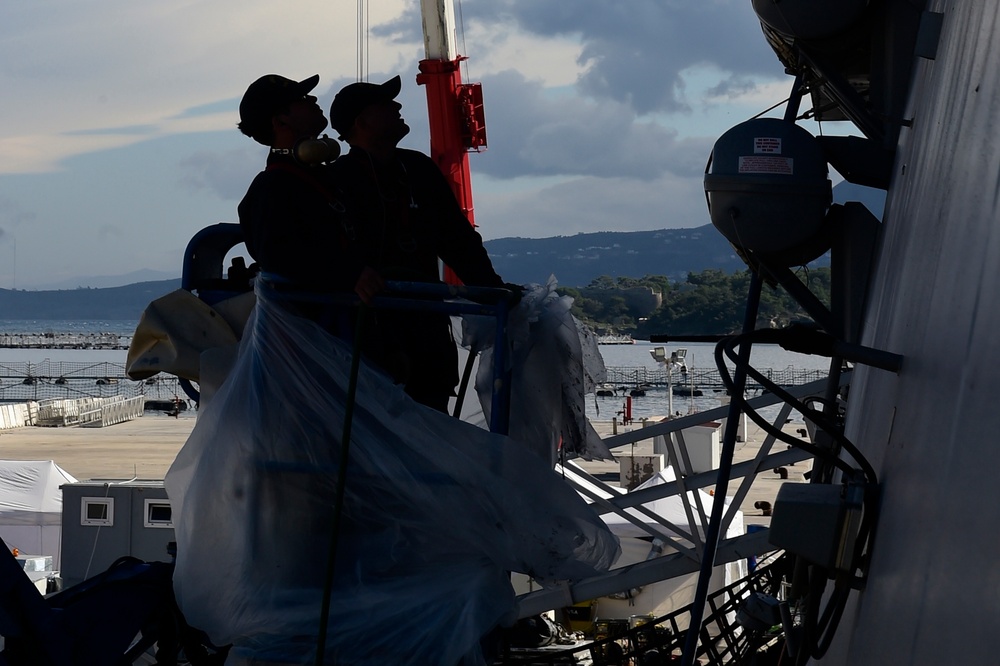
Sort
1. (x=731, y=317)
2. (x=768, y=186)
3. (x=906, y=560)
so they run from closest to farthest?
(x=906, y=560) → (x=768, y=186) → (x=731, y=317)

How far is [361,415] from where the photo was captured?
3971 mm

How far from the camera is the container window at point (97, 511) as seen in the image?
16.8 m

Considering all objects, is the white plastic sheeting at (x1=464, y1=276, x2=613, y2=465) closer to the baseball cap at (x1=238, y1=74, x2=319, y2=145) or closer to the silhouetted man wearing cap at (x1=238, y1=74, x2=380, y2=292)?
the silhouetted man wearing cap at (x1=238, y1=74, x2=380, y2=292)

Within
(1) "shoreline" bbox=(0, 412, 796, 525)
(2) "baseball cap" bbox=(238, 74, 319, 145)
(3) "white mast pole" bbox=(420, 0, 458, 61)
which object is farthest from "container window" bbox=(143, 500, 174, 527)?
(2) "baseball cap" bbox=(238, 74, 319, 145)

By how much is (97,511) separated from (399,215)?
13961 mm

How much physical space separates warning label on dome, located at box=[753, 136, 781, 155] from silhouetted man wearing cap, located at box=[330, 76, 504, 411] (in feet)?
3.50

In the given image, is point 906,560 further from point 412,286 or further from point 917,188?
point 412,286

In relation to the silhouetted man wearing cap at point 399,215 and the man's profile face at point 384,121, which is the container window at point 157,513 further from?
the man's profile face at point 384,121

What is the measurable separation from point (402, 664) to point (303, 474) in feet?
2.31

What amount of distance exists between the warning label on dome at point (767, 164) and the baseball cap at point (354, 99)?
1312mm

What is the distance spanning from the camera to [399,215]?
4438mm

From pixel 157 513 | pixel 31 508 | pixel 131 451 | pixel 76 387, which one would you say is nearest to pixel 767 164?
pixel 157 513

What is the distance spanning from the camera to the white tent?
2173 centimetres

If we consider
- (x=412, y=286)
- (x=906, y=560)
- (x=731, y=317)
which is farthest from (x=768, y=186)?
(x=731, y=317)
